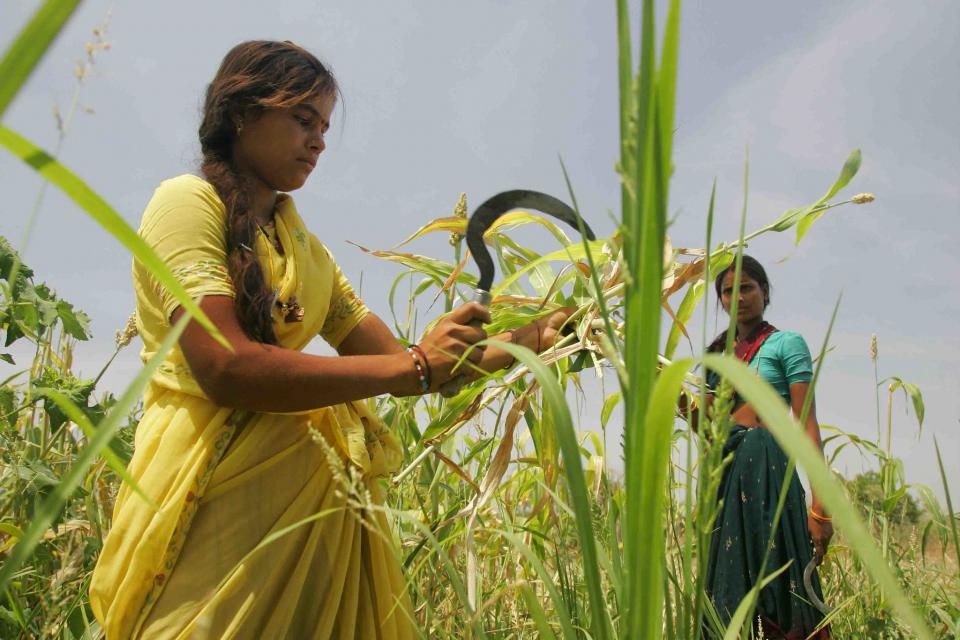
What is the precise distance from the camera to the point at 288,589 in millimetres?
1316

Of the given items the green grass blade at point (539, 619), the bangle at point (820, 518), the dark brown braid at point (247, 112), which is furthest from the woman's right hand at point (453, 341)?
the bangle at point (820, 518)

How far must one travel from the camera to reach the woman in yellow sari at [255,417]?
1259mm

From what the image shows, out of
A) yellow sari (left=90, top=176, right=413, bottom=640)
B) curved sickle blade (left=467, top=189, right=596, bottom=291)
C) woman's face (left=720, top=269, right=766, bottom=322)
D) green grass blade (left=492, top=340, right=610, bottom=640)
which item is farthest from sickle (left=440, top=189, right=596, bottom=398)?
woman's face (left=720, top=269, right=766, bottom=322)

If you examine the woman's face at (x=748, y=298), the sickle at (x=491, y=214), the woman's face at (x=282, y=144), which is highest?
the woman's face at (x=748, y=298)

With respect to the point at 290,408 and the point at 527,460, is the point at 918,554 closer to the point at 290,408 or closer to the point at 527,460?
the point at 527,460

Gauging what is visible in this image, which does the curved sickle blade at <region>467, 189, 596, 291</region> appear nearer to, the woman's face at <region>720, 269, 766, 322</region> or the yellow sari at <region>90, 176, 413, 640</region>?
the yellow sari at <region>90, 176, 413, 640</region>

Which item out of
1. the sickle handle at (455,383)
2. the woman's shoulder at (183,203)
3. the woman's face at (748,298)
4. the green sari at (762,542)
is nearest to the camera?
the woman's shoulder at (183,203)

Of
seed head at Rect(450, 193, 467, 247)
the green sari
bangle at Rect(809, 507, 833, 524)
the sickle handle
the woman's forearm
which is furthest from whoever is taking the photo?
bangle at Rect(809, 507, 833, 524)

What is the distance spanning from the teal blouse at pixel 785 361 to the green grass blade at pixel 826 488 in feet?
8.87

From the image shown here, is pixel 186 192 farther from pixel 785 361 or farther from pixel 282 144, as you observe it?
pixel 785 361

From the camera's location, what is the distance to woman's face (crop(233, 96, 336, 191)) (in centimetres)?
155

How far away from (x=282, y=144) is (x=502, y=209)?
19.0 inches

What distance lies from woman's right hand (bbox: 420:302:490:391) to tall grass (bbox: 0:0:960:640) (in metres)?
0.12

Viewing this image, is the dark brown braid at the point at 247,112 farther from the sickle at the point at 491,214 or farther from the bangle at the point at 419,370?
the sickle at the point at 491,214
